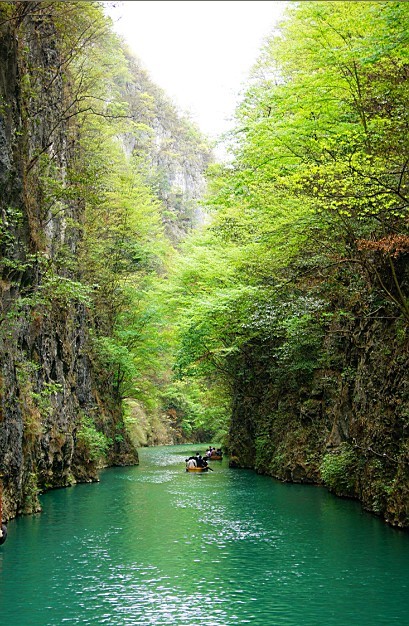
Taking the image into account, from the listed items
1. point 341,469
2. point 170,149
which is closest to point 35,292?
point 341,469

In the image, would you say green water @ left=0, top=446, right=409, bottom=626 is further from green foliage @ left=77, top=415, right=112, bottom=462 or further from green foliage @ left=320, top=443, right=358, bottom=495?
green foliage @ left=77, top=415, right=112, bottom=462

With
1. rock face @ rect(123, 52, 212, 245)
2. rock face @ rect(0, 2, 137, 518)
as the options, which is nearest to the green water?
rock face @ rect(0, 2, 137, 518)

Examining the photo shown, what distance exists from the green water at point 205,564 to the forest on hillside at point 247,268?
4.86 feet

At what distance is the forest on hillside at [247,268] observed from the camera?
1334 cm

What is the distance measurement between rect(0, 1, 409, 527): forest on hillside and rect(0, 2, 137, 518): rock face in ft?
0.29

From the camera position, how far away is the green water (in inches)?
355

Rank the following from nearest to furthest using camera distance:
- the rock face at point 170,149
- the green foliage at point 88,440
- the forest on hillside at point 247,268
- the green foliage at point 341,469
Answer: the forest on hillside at point 247,268
the green foliage at point 341,469
the green foliage at point 88,440
the rock face at point 170,149

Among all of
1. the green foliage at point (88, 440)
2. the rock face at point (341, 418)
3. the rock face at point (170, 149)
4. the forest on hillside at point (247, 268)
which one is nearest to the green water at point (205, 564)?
the rock face at point (341, 418)

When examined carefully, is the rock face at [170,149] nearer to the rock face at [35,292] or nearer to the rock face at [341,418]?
the rock face at [341,418]

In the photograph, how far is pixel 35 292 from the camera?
47.4 feet

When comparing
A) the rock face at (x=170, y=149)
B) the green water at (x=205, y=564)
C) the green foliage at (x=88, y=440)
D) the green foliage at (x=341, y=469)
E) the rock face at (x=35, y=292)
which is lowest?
the green water at (x=205, y=564)

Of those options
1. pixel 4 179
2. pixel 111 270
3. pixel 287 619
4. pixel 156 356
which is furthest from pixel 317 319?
pixel 156 356

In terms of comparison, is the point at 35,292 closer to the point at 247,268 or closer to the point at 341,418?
the point at 341,418

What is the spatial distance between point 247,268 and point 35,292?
11153mm
